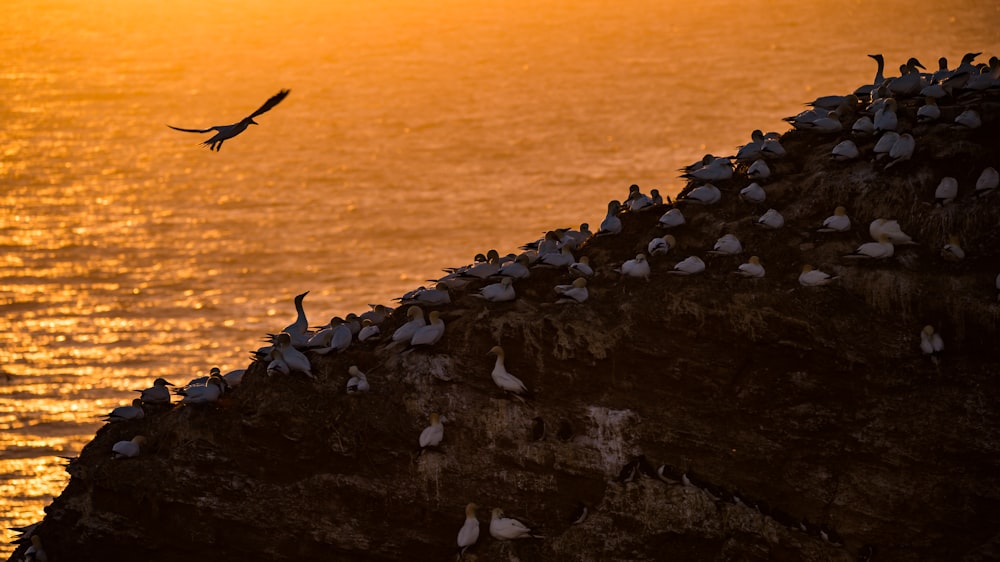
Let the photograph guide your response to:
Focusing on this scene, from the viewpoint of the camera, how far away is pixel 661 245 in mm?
33656

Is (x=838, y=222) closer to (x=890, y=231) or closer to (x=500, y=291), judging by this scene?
(x=890, y=231)

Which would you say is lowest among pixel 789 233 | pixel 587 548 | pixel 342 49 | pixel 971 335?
pixel 587 548

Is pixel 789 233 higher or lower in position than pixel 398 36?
lower

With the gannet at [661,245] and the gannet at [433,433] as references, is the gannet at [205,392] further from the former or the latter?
the gannet at [661,245]

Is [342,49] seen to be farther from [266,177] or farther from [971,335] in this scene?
[971,335]

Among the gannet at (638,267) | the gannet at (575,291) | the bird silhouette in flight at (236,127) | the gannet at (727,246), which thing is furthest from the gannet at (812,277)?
the bird silhouette in flight at (236,127)

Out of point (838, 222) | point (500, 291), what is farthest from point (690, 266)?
point (500, 291)

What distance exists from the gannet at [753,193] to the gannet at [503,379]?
7.10 metres

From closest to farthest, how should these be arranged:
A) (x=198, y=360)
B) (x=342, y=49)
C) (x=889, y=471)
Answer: (x=889, y=471)
(x=198, y=360)
(x=342, y=49)

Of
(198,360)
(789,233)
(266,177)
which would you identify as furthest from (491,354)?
(266,177)

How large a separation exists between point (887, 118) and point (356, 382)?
13.5 m

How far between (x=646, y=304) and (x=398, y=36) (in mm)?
93809

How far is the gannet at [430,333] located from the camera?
32.8 m

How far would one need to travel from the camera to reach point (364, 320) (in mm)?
35406
